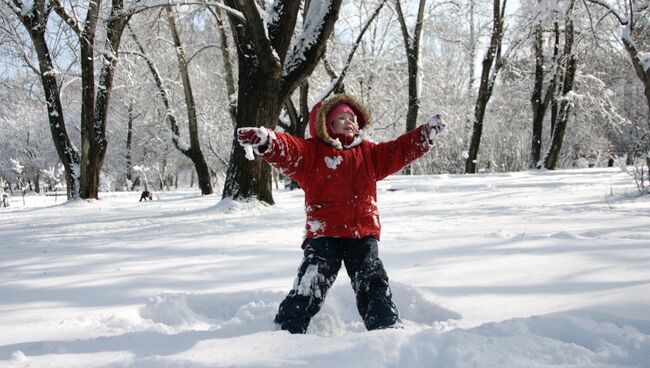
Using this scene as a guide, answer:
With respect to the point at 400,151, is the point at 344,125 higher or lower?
higher

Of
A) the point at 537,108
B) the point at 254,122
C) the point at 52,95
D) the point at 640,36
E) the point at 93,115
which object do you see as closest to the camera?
the point at 254,122

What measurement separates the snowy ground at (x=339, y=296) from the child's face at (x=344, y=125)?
98 centimetres

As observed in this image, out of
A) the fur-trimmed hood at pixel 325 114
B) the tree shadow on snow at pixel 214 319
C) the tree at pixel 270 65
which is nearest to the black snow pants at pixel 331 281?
the tree shadow on snow at pixel 214 319

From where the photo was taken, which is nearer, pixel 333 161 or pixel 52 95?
pixel 333 161

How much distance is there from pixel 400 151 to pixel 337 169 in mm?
431

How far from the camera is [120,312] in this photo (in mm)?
2439

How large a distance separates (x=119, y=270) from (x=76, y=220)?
14.3 feet

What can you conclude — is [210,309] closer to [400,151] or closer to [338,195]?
[338,195]

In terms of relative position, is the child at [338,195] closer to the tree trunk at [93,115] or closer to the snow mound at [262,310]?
the snow mound at [262,310]

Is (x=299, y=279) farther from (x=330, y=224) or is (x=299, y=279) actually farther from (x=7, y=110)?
(x=7, y=110)

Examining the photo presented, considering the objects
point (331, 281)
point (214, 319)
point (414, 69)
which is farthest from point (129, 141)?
point (331, 281)

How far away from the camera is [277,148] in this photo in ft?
7.75

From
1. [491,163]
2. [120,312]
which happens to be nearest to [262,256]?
[120,312]

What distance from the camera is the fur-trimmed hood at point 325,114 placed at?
8.43ft
